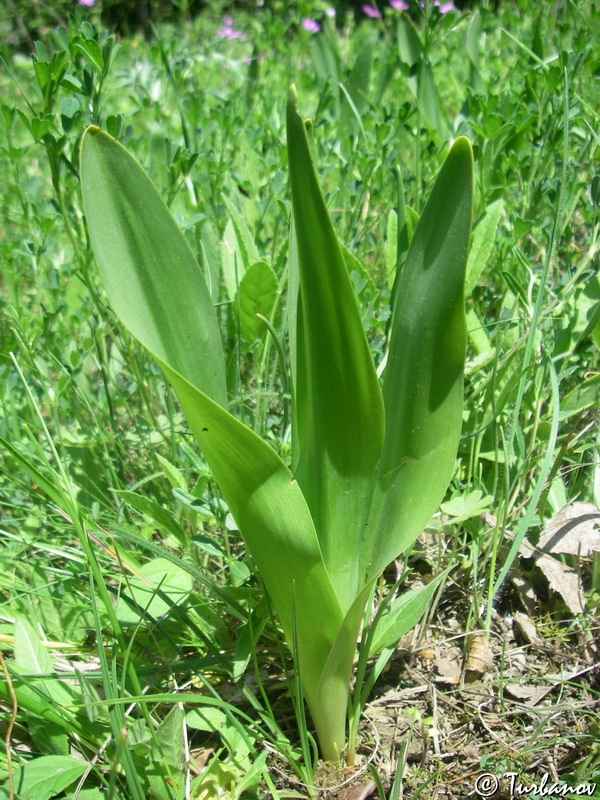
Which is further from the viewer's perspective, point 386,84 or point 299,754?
point 386,84

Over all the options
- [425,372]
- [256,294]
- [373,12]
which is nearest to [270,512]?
[425,372]

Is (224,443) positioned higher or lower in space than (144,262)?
lower

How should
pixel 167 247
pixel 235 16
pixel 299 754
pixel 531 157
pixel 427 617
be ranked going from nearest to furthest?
pixel 167 247 < pixel 299 754 < pixel 427 617 < pixel 531 157 < pixel 235 16

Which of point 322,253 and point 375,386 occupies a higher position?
point 322,253

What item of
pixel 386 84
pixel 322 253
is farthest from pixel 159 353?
pixel 386 84

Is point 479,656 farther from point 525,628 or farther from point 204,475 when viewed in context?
point 204,475

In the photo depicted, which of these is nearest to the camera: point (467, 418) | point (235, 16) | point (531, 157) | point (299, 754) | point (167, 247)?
point (167, 247)

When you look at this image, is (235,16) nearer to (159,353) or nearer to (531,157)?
(531,157)

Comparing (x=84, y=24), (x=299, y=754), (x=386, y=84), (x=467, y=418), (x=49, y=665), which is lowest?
(x=299, y=754)
